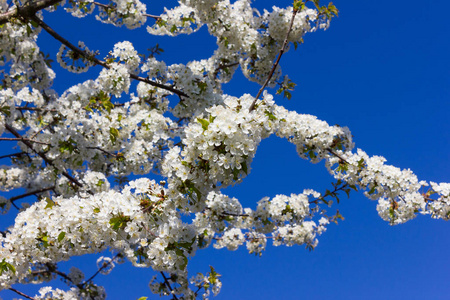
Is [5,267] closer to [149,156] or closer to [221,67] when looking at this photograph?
[149,156]

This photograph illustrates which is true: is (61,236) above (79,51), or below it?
below

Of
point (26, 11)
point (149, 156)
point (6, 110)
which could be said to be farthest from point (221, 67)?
point (6, 110)

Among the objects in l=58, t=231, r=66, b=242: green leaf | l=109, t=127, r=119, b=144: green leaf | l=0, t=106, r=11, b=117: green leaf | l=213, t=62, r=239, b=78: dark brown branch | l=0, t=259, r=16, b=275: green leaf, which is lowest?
l=0, t=259, r=16, b=275: green leaf

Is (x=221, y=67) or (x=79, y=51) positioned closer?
(x=79, y=51)

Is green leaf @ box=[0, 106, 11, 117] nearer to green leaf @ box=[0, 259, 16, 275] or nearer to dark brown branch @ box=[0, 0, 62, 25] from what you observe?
dark brown branch @ box=[0, 0, 62, 25]

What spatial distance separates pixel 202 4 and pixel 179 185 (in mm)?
4521

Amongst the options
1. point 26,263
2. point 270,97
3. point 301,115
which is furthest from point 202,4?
point 26,263

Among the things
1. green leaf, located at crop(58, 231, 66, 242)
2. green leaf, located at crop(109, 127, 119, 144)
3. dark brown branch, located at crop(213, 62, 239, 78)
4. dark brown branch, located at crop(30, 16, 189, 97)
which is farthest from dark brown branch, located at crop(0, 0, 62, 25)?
dark brown branch, located at crop(213, 62, 239, 78)

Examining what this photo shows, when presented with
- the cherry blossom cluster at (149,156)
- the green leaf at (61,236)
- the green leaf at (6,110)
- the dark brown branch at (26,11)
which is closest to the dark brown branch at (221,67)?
the cherry blossom cluster at (149,156)

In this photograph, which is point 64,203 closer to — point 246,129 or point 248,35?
point 246,129

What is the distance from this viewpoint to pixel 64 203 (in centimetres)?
385

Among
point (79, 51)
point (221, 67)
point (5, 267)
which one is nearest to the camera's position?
point (5, 267)

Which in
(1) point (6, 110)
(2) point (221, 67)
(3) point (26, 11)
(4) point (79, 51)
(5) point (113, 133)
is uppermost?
(2) point (221, 67)

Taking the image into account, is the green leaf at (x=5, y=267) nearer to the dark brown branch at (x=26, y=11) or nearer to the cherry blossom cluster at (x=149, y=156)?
the cherry blossom cluster at (x=149, y=156)
